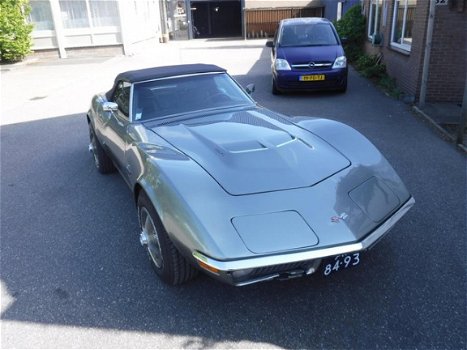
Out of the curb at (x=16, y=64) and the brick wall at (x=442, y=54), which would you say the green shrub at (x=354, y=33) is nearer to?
the brick wall at (x=442, y=54)

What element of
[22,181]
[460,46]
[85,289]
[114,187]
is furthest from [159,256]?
[460,46]

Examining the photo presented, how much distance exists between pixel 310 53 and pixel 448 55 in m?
2.73

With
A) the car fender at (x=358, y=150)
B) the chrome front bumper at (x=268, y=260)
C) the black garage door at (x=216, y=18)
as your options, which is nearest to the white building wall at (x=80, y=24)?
the black garage door at (x=216, y=18)

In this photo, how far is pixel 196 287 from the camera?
10.2ft

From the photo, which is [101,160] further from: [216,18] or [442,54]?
[216,18]

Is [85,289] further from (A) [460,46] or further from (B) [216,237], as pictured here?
(A) [460,46]

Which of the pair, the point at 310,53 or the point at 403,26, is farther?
the point at 403,26

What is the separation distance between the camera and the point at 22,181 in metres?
5.41

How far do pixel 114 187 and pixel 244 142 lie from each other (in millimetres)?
2228

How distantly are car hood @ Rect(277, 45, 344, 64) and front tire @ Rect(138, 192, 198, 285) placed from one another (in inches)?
272

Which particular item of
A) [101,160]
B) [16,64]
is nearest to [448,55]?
[101,160]

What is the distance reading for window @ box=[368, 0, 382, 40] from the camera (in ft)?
40.7

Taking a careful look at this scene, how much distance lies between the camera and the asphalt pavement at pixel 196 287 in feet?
8.69

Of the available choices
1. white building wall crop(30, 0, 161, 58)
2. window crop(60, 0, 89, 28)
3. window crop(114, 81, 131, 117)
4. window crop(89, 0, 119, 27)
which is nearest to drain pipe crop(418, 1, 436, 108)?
window crop(114, 81, 131, 117)
